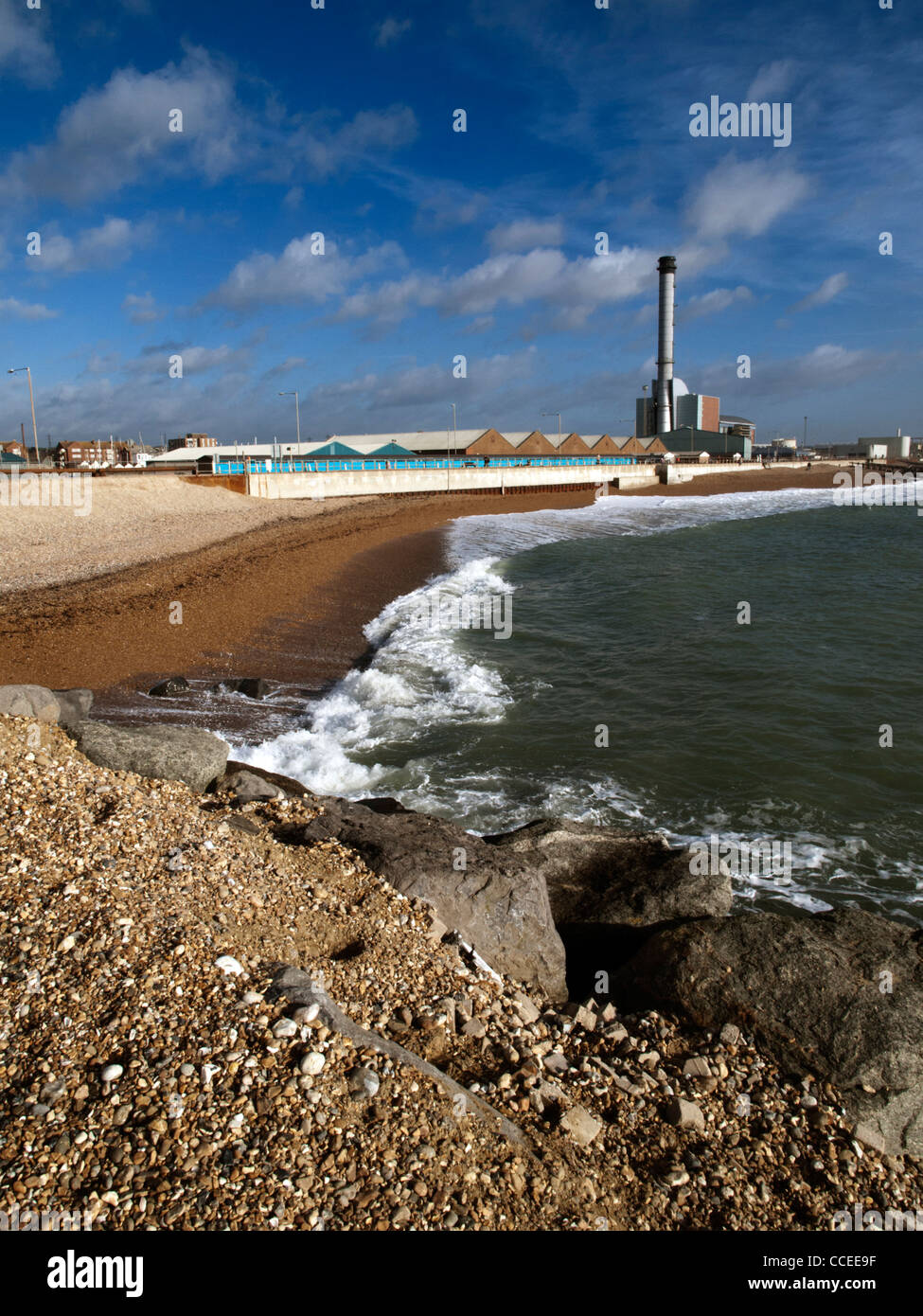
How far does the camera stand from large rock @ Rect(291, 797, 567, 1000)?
5.07m

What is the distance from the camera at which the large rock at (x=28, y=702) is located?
7148 mm

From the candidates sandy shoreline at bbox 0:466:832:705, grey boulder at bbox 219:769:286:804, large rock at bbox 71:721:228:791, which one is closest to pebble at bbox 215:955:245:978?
grey boulder at bbox 219:769:286:804

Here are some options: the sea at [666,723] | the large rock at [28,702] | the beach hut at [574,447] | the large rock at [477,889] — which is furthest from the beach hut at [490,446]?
the large rock at [477,889]

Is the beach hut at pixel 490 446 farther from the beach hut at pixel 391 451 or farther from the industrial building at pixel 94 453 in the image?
the industrial building at pixel 94 453

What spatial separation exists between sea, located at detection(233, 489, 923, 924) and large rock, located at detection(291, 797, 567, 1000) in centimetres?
261

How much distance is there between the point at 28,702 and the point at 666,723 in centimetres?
872

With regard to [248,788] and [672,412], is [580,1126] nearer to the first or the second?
[248,788]

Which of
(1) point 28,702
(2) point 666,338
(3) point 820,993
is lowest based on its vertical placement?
(3) point 820,993

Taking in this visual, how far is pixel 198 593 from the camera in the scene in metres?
17.5

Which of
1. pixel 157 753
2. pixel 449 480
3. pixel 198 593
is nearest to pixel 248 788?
pixel 157 753

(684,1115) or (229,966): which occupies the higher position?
(229,966)

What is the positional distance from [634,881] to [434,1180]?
360 cm

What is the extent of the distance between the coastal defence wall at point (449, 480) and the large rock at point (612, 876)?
44.9m

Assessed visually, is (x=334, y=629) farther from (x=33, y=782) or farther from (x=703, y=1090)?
(x=703, y=1090)
